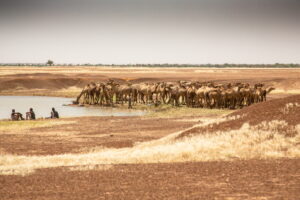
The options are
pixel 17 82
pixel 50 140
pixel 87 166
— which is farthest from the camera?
pixel 17 82

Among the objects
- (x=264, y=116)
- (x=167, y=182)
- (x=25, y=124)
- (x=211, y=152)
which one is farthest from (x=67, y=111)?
(x=167, y=182)

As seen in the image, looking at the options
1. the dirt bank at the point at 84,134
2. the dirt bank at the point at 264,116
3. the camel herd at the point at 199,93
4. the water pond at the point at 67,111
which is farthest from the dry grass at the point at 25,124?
the camel herd at the point at 199,93

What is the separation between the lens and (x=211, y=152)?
19.0 m

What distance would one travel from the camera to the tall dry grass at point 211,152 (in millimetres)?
17891

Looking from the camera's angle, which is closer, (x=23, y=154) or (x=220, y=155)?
(x=220, y=155)

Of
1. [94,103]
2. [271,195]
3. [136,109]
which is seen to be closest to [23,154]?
[271,195]

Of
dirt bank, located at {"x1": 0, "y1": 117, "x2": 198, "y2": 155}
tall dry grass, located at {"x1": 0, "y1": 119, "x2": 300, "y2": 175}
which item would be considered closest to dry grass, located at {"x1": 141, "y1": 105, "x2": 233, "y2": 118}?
dirt bank, located at {"x1": 0, "y1": 117, "x2": 198, "y2": 155}

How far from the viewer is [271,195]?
1199 centimetres

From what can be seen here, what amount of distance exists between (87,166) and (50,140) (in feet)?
38.3

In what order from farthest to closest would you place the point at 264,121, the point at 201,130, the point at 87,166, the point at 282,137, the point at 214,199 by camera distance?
the point at 201,130, the point at 264,121, the point at 282,137, the point at 87,166, the point at 214,199

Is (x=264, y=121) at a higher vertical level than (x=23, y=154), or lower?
higher

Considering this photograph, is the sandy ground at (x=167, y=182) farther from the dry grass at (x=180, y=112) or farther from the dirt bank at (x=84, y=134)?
the dry grass at (x=180, y=112)

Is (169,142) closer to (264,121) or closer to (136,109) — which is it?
(264,121)

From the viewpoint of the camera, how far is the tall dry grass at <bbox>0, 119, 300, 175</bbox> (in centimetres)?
1789
